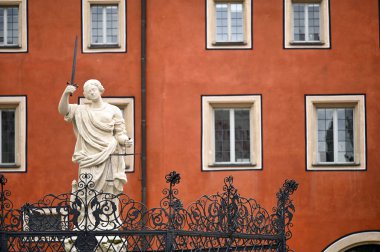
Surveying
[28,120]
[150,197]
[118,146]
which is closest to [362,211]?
[150,197]

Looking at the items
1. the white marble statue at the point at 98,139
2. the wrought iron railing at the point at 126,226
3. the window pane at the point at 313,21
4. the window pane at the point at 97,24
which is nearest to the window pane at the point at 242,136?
the window pane at the point at 313,21

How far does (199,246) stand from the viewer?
76.7ft

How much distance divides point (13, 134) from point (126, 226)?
12.8m

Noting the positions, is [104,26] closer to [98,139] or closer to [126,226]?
[98,139]

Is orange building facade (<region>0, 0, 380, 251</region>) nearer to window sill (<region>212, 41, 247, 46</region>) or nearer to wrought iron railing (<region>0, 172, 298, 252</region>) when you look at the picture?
window sill (<region>212, 41, 247, 46</region>)

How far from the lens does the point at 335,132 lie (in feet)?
116

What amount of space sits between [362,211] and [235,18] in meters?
6.22

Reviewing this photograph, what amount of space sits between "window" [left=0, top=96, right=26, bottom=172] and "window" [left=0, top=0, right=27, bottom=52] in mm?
1403

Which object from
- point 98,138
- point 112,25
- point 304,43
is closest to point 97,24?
point 112,25

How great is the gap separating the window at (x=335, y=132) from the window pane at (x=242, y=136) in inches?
64.3

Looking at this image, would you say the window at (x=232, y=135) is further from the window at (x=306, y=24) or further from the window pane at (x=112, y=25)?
the window pane at (x=112, y=25)

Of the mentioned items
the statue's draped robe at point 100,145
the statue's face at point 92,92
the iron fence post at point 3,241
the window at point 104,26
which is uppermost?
the window at point 104,26

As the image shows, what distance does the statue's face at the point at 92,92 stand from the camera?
25.1m

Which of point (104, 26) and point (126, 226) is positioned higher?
point (104, 26)
